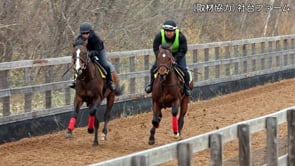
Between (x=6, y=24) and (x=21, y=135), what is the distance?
5598 mm

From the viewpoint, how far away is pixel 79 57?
43.4ft

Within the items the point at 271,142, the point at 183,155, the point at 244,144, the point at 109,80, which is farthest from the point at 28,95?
the point at 183,155

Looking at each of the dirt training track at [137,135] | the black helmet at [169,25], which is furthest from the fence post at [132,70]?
the black helmet at [169,25]

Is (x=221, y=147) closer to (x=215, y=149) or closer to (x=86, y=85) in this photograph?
(x=215, y=149)

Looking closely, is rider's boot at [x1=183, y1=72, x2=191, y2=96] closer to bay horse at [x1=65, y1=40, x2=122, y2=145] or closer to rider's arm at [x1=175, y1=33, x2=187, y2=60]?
rider's arm at [x1=175, y1=33, x2=187, y2=60]

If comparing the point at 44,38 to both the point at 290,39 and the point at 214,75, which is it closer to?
the point at 214,75

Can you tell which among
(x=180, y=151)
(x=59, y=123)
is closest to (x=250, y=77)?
(x=59, y=123)

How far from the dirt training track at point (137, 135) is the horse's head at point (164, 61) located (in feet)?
4.79

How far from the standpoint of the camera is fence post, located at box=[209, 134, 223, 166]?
746 cm

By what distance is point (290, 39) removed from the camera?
29.0 metres

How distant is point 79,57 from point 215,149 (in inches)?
242

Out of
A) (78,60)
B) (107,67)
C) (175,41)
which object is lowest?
(107,67)

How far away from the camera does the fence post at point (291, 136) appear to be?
9.87 metres

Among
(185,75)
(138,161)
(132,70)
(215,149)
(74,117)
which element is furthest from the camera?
(132,70)
